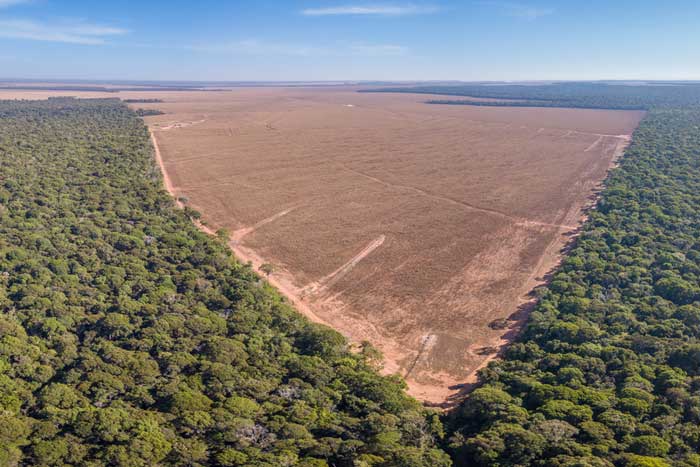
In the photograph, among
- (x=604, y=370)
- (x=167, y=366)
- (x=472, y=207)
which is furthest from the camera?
(x=472, y=207)

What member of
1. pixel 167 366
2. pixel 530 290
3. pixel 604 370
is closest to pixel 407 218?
pixel 530 290

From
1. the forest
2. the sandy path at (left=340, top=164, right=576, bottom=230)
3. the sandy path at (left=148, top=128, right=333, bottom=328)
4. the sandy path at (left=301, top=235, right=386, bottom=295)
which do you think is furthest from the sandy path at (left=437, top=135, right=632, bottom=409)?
the sandy path at (left=301, top=235, right=386, bottom=295)

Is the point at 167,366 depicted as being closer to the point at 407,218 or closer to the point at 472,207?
the point at 407,218

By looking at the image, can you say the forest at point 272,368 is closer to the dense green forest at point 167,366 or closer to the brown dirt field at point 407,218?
the dense green forest at point 167,366

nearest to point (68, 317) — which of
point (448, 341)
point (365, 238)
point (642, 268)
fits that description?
point (448, 341)

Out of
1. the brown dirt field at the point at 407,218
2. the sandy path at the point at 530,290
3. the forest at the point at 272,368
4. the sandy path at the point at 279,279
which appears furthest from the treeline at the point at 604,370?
the sandy path at the point at 279,279

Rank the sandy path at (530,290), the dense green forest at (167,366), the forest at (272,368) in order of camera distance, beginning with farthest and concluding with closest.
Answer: the sandy path at (530,290)
the forest at (272,368)
the dense green forest at (167,366)
